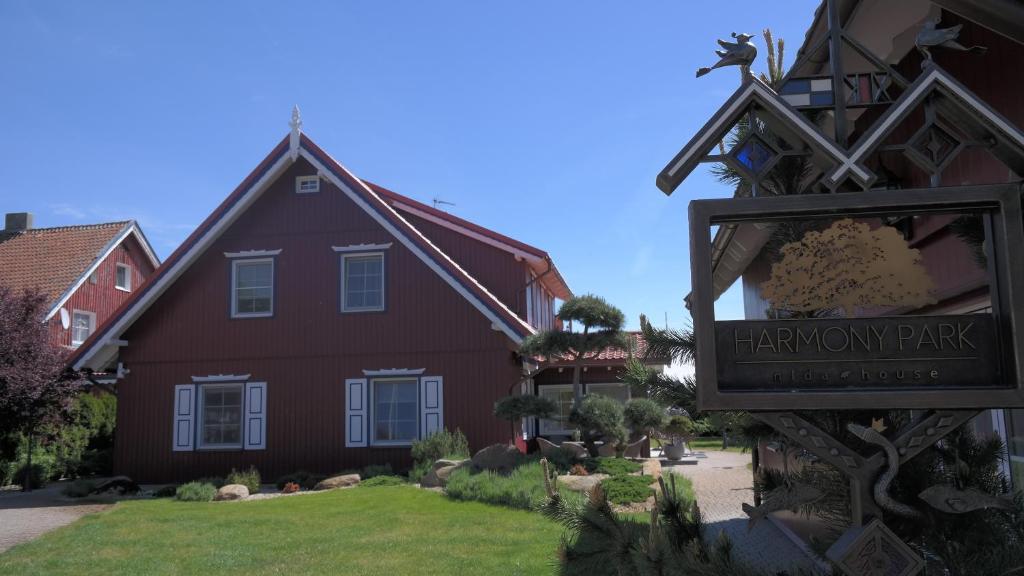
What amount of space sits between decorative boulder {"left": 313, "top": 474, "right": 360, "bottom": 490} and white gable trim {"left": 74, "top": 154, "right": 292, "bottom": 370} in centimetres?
623

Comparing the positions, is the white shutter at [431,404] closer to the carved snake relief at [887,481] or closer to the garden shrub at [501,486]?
the garden shrub at [501,486]

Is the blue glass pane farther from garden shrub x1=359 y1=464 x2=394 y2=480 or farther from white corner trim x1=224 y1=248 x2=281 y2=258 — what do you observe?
white corner trim x1=224 y1=248 x2=281 y2=258

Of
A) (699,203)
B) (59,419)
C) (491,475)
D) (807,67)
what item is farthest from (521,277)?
(699,203)

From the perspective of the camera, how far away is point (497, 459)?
47.1ft

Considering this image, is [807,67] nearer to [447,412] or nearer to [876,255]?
[876,255]

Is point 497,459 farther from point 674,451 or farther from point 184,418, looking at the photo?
point 674,451

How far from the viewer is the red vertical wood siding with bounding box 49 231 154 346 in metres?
26.0

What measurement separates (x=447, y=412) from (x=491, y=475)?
173 inches

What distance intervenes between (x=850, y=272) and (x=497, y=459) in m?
11.8

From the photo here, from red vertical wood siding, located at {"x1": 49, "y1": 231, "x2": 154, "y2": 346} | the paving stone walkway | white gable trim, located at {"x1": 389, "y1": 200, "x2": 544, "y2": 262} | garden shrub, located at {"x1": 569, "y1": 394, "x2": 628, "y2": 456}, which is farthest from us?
red vertical wood siding, located at {"x1": 49, "y1": 231, "x2": 154, "y2": 346}

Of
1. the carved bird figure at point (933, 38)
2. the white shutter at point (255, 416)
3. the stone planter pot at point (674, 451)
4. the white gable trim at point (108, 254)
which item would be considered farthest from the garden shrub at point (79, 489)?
the carved bird figure at point (933, 38)

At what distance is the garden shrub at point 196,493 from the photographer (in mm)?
14658

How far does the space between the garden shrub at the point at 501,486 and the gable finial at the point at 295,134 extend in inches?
343

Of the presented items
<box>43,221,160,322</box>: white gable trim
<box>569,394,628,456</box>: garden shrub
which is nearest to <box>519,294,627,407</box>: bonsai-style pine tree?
<box>569,394,628,456</box>: garden shrub
